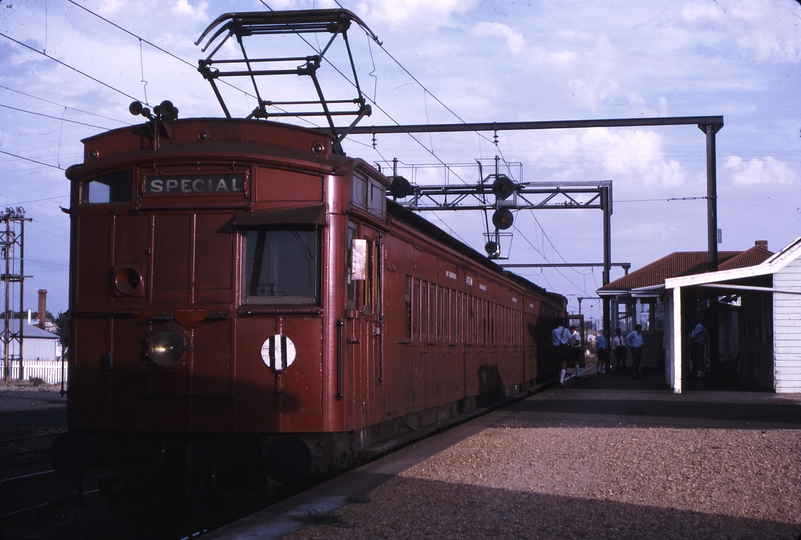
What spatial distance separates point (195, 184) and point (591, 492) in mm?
4253

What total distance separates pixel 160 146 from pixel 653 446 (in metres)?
6.60

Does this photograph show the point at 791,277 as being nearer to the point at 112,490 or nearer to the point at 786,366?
the point at 786,366

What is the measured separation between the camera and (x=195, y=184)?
24.2 feet

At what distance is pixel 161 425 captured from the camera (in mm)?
7133

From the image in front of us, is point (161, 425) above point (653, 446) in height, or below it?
above

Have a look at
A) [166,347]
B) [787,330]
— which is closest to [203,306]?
[166,347]

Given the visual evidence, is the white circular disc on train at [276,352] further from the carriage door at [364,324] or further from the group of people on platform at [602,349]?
the group of people on platform at [602,349]

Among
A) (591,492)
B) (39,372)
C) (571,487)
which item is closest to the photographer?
(591,492)

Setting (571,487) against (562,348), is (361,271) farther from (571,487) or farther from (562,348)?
(562,348)

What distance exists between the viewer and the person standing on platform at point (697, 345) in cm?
2316

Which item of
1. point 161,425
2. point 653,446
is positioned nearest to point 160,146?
point 161,425

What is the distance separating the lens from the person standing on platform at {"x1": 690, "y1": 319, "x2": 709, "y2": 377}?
23.2 m

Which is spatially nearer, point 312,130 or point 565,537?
point 565,537

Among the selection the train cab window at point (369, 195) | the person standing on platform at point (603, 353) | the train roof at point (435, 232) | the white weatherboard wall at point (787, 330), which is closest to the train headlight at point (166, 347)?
the train cab window at point (369, 195)
